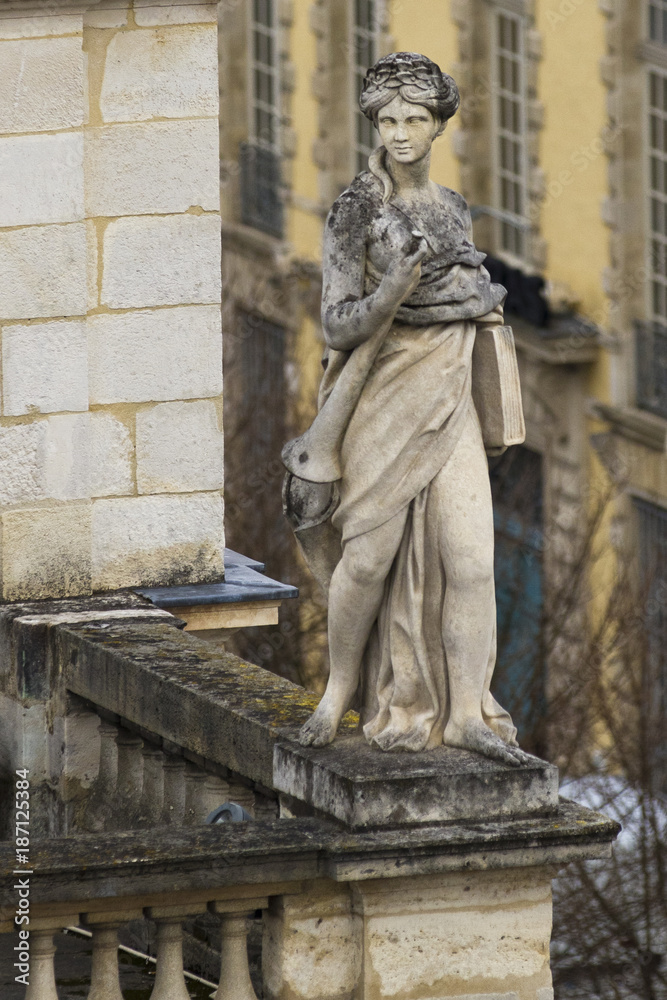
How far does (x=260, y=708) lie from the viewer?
25.1 feet

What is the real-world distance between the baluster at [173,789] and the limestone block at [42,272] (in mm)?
2041

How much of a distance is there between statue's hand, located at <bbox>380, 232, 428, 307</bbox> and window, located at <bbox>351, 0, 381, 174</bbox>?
22.7 m

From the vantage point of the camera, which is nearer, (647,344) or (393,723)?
(393,723)

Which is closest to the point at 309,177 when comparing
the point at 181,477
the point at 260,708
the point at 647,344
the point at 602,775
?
the point at 647,344

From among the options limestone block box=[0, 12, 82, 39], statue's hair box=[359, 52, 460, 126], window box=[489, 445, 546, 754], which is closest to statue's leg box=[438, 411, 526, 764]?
statue's hair box=[359, 52, 460, 126]

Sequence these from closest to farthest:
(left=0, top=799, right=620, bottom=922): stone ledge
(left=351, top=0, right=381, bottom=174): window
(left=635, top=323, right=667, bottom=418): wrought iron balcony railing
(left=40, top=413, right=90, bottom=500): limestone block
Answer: (left=0, top=799, right=620, bottom=922): stone ledge, (left=40, top=413, right=90, bottom=500): limestone block, (left=635, top=323, right=667, bottom=418): wrought iron balcony railing, (left=351, top=0, right=381, bottom=174): window

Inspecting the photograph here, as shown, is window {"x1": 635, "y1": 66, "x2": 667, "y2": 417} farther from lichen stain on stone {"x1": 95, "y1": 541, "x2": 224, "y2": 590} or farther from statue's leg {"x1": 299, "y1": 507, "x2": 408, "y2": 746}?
statue's leg {"x1": 299, "y1": 507, "x2": 408, "y2": 746}

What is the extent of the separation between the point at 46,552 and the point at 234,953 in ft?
9.80

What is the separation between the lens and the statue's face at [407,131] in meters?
6.89

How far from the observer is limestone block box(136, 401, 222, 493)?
9.73 m

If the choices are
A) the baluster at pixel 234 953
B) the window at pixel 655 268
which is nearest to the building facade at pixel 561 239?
the window at pixel 655 268

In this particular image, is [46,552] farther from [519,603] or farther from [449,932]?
[519,603]

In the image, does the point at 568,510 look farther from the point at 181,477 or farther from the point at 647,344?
the point at 181,477

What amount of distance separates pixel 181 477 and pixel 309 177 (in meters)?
21.9
